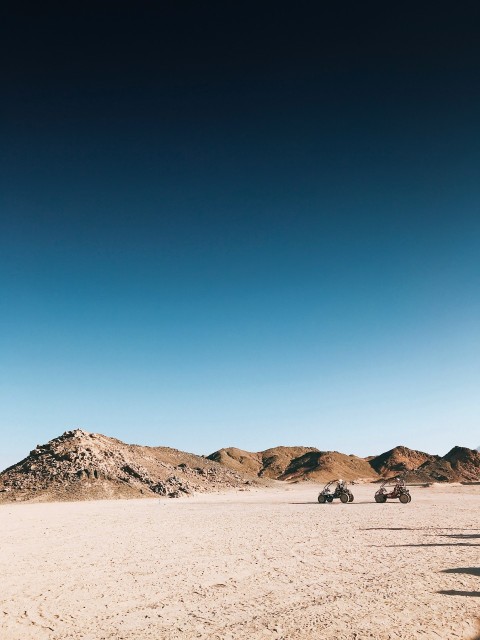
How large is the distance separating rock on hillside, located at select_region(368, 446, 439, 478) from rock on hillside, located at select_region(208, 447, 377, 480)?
130 inches

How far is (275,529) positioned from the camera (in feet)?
72.7

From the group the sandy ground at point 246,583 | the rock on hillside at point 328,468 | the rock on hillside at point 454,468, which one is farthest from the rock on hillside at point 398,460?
the sandy ground at point 246,583

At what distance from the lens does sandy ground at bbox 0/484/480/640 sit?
869 cm

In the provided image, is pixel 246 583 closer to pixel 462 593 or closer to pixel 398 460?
pixel 462 593

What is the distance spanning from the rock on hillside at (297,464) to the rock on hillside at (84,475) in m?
39.2

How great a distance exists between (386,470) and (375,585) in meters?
114

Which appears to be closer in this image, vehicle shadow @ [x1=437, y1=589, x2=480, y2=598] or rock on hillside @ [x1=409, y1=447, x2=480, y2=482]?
vehicle shadow @ [x1=437, y1=589, x2=480, y2=598]

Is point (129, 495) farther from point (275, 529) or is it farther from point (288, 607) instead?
point (288, 607)

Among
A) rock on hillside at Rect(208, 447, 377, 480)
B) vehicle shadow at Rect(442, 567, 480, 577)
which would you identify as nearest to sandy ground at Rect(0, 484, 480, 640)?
vehicle shadow at Rect(442, 567, 480, 577)

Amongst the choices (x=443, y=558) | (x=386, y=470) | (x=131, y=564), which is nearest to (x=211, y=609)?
(x=131, y=564)

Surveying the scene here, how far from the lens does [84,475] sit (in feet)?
169

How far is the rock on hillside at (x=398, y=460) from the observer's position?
115375 mm

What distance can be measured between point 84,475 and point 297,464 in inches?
2873

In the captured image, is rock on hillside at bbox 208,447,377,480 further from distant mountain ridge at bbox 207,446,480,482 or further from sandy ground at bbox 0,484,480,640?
sandy ground at bbox 0,484,480,640
